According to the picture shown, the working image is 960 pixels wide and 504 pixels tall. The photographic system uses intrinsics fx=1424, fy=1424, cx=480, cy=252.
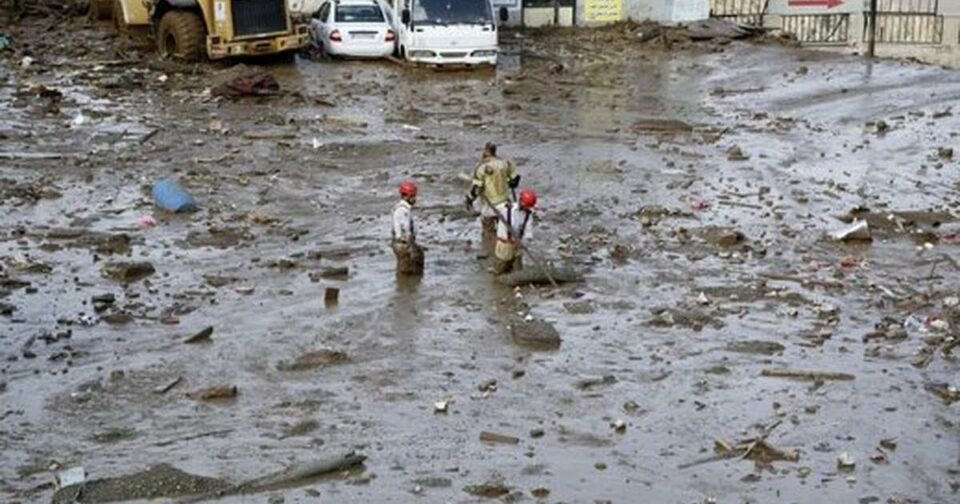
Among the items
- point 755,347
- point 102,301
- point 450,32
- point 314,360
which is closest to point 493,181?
point 314,360

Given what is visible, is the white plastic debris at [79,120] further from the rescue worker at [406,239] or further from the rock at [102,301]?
the rescue worker at [406,239]

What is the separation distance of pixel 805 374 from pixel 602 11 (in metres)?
26.0

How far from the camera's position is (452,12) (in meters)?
29.6

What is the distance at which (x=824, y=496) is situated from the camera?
9758 mm

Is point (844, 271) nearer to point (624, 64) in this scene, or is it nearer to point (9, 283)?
point (9, 283)

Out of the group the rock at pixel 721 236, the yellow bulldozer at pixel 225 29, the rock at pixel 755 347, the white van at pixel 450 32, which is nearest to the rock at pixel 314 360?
the rock at pixel 755 347

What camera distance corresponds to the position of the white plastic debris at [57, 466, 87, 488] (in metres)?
9.83

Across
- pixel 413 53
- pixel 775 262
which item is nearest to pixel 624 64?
pixel 413 53

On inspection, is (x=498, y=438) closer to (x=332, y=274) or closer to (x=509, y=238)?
(x=509, y=238)

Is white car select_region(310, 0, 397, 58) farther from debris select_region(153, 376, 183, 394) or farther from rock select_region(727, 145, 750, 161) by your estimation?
debris select_region(153, 376, 183, 394)

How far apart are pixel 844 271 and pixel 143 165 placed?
33.7ft

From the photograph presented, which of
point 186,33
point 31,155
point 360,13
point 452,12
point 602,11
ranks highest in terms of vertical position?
point 452,12

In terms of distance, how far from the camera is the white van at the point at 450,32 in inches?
1151

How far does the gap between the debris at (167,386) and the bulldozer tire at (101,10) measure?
2731cm
